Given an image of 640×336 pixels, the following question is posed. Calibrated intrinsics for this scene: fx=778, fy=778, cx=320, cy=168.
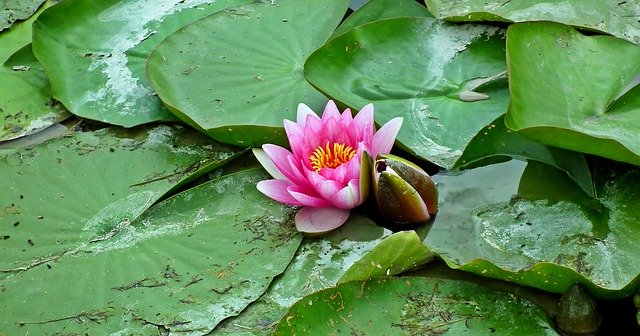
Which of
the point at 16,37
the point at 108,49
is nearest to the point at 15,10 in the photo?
the point at 16,37

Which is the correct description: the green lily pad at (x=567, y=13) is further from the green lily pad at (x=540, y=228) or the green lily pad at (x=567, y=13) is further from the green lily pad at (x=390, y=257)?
the green lily pad at (x=390, y=257)

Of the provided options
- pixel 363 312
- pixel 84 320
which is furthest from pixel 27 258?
pixel 363 312

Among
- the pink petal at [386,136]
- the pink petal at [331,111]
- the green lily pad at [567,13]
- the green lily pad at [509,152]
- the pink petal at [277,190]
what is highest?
the green lily pad at [567,13]

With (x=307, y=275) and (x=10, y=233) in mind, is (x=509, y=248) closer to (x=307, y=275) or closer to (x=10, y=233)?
(x=307, y=275)

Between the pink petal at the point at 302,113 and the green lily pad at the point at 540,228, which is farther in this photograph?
the pink petal at the point at 302,113

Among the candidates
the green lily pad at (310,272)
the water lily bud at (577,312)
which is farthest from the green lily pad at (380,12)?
the water lily bud at (577,312)

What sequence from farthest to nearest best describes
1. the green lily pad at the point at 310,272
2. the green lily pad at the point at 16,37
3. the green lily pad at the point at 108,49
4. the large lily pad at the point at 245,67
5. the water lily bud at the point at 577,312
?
1. the green lily pad at the point at 16,37
2. the green lily pad at the point at 108,49
3. the large lily pad at the point at 245,67
4. the green lily pad at the point at 310,272
5. the water lily bud at the point at 577,312
